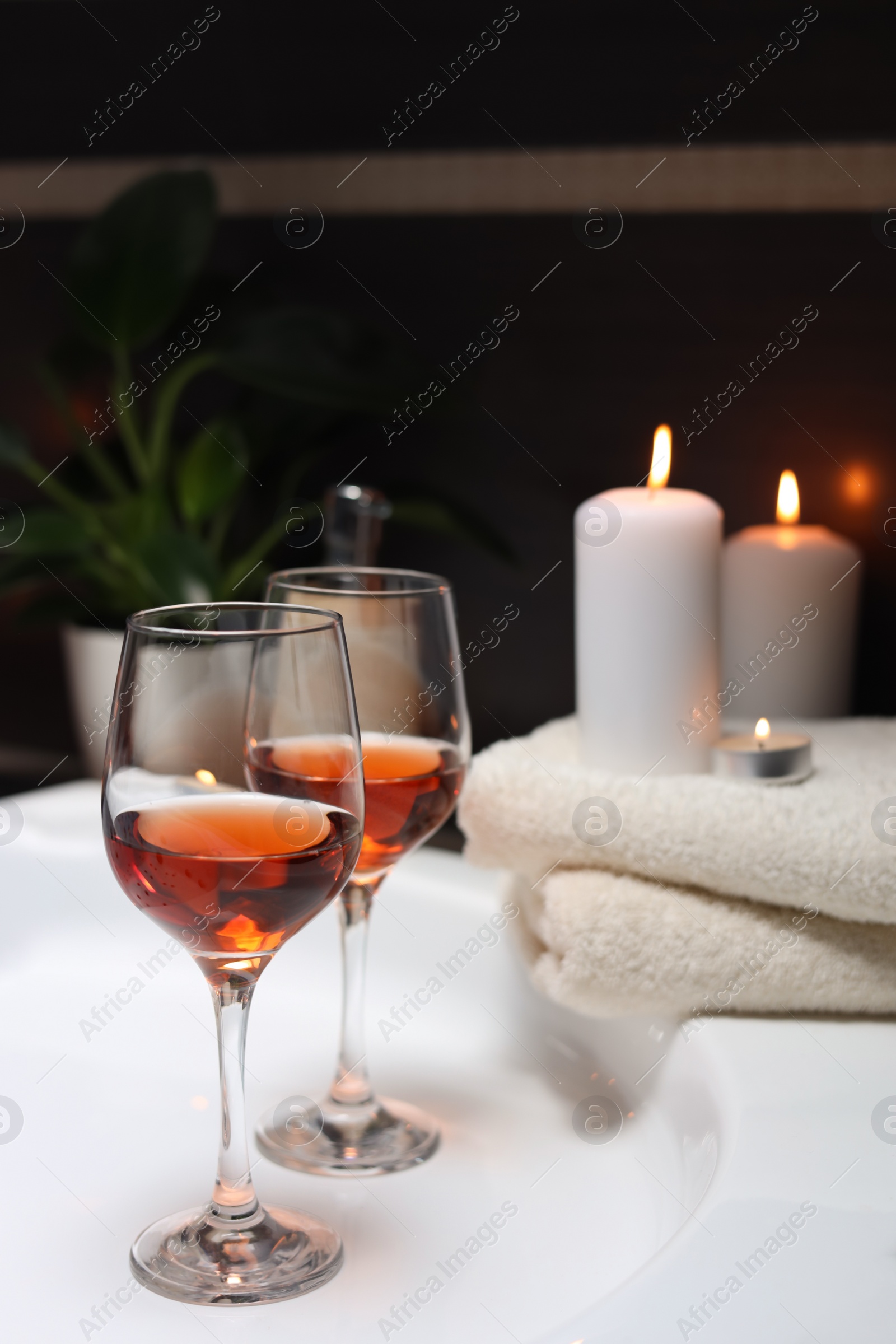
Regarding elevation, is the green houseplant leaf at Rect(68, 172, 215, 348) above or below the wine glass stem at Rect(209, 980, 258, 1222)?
above

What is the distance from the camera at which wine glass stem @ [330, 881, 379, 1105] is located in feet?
1.81

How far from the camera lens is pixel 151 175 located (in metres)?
1.02

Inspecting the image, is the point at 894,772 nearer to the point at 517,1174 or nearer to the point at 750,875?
the point at 750,875

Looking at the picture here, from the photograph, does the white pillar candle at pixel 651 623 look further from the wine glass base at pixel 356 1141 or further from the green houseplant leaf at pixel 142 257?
the green houseplant leaf at pixel 142 257

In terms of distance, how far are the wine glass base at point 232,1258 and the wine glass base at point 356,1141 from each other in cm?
6

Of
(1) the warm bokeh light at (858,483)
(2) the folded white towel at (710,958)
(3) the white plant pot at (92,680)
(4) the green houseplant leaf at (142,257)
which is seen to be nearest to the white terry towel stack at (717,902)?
(2) the folded white towel at (710,958)

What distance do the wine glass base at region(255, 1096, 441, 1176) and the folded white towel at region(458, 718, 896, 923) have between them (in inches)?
4.8

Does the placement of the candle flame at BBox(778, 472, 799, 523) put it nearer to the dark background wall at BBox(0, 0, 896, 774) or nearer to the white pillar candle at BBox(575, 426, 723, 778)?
the dark background wall at BBox(0, 0, 896, 774)

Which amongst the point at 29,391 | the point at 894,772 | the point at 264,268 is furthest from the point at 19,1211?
the point at 29,391

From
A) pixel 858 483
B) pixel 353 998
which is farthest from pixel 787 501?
pixel 353 998

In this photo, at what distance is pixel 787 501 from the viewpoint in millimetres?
734

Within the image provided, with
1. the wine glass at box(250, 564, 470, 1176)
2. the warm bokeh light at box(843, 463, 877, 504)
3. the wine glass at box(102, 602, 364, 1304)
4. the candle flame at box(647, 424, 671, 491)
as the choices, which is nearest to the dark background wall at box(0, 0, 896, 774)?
the warm bokeh light at box(843, 463, 877, 504)

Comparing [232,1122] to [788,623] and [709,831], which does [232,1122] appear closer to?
[709,831]

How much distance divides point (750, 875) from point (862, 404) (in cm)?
36
